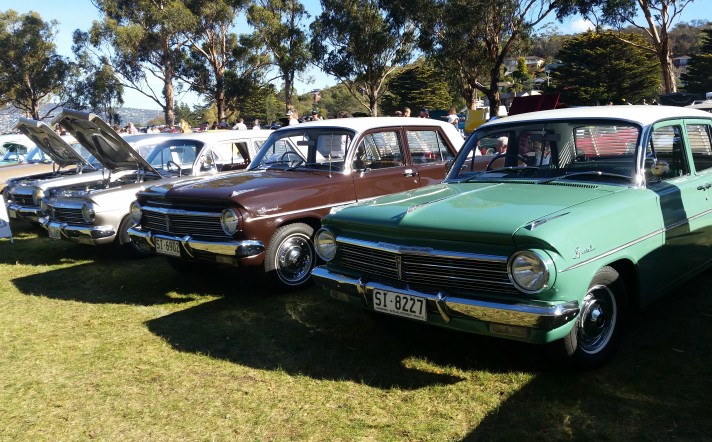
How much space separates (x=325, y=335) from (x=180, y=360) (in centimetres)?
111

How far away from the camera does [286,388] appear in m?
3.77

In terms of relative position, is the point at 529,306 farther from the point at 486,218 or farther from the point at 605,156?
the point at 605,156

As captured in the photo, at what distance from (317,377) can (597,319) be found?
184cm

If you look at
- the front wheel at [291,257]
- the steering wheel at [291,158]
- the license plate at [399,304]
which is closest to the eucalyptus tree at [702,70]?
the steering wheel at [291,158]

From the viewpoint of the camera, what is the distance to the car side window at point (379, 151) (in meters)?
6.33

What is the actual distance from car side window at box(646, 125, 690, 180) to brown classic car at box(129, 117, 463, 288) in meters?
2.69

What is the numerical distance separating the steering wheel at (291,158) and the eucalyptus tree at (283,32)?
110ft

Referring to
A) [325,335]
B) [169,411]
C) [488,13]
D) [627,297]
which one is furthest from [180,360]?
[488,13]

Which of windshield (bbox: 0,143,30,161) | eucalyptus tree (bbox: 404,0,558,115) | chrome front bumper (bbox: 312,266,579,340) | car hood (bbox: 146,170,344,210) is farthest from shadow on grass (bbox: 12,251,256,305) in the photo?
eucalyptus tree (bbox: 404,0,558,115)

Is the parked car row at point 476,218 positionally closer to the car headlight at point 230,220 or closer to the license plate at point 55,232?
the car headlight at point 230,220

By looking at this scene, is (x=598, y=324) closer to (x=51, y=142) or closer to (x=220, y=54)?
(x=51, y=142)

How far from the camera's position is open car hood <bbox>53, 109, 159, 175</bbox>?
7086 millimetres

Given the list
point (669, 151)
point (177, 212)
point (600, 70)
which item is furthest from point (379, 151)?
point (600, 70)

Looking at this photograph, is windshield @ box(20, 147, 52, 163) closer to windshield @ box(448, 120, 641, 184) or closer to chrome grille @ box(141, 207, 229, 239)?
chrome grille @ box(141, 207, 229, 239)
